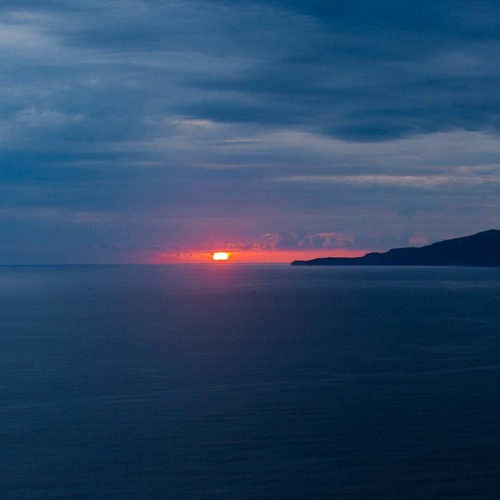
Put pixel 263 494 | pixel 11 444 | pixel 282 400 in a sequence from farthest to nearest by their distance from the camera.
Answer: pixel 282 400 < pixel 11 444 < pixel 263 494

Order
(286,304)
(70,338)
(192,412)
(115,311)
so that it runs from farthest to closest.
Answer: (286,304) → (115,311) → (70,338) → (192,412)

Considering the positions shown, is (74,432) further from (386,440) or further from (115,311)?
(115,311)

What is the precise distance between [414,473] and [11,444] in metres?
16.3

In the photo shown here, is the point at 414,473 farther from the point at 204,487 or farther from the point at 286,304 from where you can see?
the point at 286,304

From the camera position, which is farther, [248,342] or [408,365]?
[248,342]

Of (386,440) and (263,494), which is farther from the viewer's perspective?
(386,440)

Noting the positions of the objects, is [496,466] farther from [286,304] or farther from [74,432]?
[286,304]

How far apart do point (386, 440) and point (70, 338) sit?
44.8 meters

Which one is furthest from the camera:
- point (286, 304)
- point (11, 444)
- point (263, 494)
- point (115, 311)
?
point (286, 304)

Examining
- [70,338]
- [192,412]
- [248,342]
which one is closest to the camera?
[192,412]

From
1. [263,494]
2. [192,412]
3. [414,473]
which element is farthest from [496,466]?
[192,412]

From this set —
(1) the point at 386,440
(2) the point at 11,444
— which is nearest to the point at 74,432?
(2) the point at 11,444

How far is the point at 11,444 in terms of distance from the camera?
106 ft

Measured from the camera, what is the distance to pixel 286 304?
123312mm
